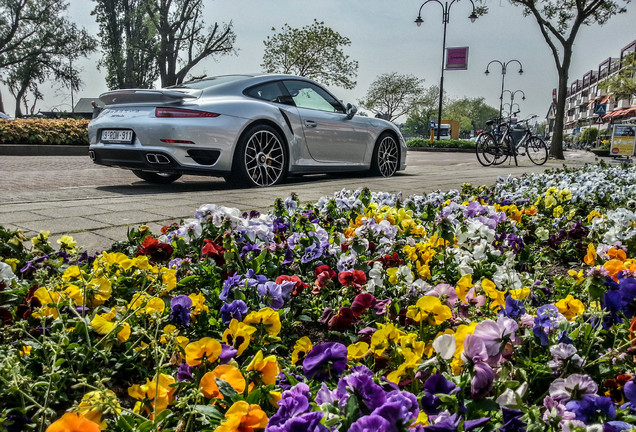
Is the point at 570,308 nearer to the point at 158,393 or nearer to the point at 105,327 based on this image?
the point at 158,393

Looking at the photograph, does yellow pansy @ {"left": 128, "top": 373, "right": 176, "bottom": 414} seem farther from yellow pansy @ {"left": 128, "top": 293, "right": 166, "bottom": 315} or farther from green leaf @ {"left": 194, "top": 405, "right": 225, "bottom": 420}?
yellow pansy @ {"left": 128, "top": 293, "right": 166, "bottom": 315}

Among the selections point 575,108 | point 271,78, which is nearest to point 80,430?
point 271,78

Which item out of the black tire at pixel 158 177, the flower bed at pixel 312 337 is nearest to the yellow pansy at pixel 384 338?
the flower bed at pixel 312 337

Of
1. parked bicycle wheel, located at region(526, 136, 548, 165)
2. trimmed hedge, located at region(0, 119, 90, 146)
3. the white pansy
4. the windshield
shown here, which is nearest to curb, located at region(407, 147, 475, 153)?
parked bicycle wheel, located at region(526, 136, 548, 165)

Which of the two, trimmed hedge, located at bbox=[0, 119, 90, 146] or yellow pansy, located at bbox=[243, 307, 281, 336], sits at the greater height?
trimmed hedge, located at bbox=[0, 119, 90, 146]

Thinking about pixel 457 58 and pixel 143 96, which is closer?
pixel 143 96

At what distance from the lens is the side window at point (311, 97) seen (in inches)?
288

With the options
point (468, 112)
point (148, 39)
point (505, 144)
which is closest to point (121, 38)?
point (148, 39)

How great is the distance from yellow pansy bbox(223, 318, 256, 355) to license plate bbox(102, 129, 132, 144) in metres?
5.23

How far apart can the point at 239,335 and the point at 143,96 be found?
18.1 feet

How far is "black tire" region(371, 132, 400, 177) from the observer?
844cm

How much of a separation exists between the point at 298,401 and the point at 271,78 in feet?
21.4

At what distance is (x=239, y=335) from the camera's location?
51.9 inches

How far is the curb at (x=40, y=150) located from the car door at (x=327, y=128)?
1231 centimetres
